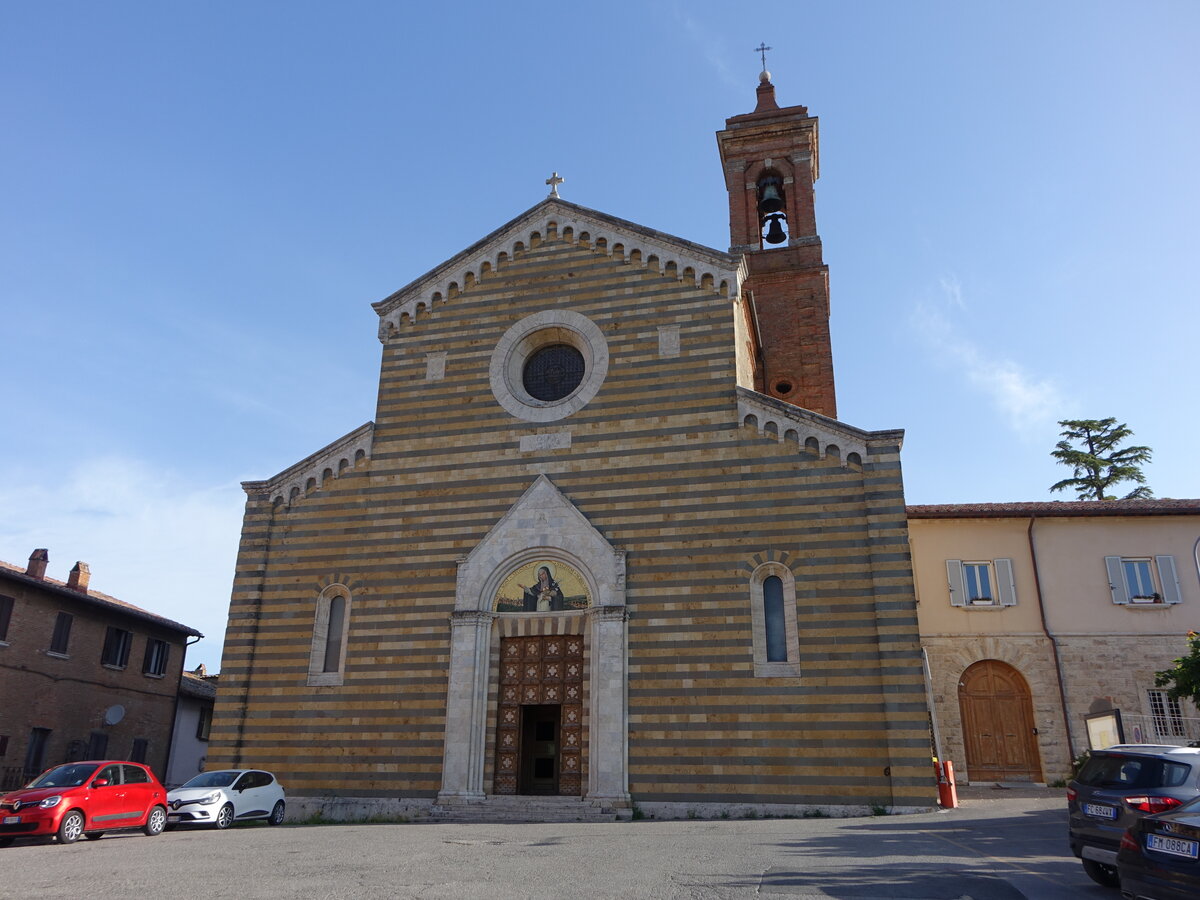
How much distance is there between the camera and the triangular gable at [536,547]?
62.1 ft

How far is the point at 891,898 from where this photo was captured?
7.91 m

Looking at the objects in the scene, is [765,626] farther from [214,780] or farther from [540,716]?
[214,780]

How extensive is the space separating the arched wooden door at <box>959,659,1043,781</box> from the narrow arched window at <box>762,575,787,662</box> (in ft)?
22.9

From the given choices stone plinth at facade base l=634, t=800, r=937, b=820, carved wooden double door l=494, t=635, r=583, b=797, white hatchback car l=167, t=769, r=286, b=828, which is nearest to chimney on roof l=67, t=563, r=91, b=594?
white hatchback car l=167, t=769, r=286, b=828

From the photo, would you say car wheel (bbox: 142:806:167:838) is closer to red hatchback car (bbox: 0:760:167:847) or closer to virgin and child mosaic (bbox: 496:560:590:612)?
red hatchback car (bbox: 0:760:167:847)

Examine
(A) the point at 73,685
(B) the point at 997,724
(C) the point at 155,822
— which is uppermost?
(A) the point at 73,685

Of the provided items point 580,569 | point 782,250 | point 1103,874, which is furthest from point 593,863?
point 782,250

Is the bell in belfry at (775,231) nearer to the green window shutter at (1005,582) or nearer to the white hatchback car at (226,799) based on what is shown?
the green window shutter at (1005,582)

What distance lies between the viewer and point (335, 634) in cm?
2011

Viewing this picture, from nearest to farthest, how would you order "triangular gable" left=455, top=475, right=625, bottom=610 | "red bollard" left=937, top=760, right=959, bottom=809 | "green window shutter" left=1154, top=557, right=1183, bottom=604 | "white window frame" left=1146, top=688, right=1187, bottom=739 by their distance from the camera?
"red bollard" left=937, top=760, right=959, bottom=809 < "triangular gable" left=455, top=475, right=625, bottom=610 < "white window frame" left=1146, top=688, right=1187, bottom=739 < "green window shutter" left=1154, top=557, right=1183, bottom=604

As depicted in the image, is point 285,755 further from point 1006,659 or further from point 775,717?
point 1006,659

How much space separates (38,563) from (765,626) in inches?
882

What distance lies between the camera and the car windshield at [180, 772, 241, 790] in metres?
16.8

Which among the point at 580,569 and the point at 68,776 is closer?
the point at 68,776
